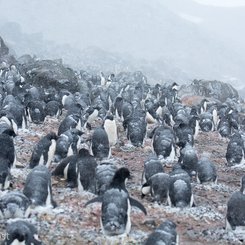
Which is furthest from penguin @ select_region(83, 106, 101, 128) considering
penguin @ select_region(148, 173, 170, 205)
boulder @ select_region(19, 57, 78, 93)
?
penguin @ select_region(148, 173, 170, 205)

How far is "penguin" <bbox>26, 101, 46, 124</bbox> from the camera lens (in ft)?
60.7

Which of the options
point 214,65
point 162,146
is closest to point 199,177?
point 162,146

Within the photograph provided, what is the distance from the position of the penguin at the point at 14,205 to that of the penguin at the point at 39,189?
1.64 feet

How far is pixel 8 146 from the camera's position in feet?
39.1

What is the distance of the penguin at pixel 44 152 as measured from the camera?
12.5 metres

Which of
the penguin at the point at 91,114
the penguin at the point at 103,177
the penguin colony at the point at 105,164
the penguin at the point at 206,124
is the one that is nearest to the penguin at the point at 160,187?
the penguin colony at the point at 105,164

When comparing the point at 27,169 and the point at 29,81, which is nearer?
the point at 27,169

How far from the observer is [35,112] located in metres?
18.5

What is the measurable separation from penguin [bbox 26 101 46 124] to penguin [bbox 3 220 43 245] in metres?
10.6

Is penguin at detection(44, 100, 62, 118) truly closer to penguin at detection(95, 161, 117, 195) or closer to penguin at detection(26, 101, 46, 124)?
penguin at detection(26, 101, 46, 124)

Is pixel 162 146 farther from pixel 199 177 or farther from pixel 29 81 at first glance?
pixel 29 81

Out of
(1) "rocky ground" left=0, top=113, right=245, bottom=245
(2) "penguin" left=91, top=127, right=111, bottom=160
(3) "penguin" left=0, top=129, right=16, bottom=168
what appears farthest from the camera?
(2) "penguin" left=91, top=127, right=111, bottom=160

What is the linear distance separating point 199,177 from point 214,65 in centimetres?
10758

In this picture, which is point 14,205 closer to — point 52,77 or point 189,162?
point 189,162
